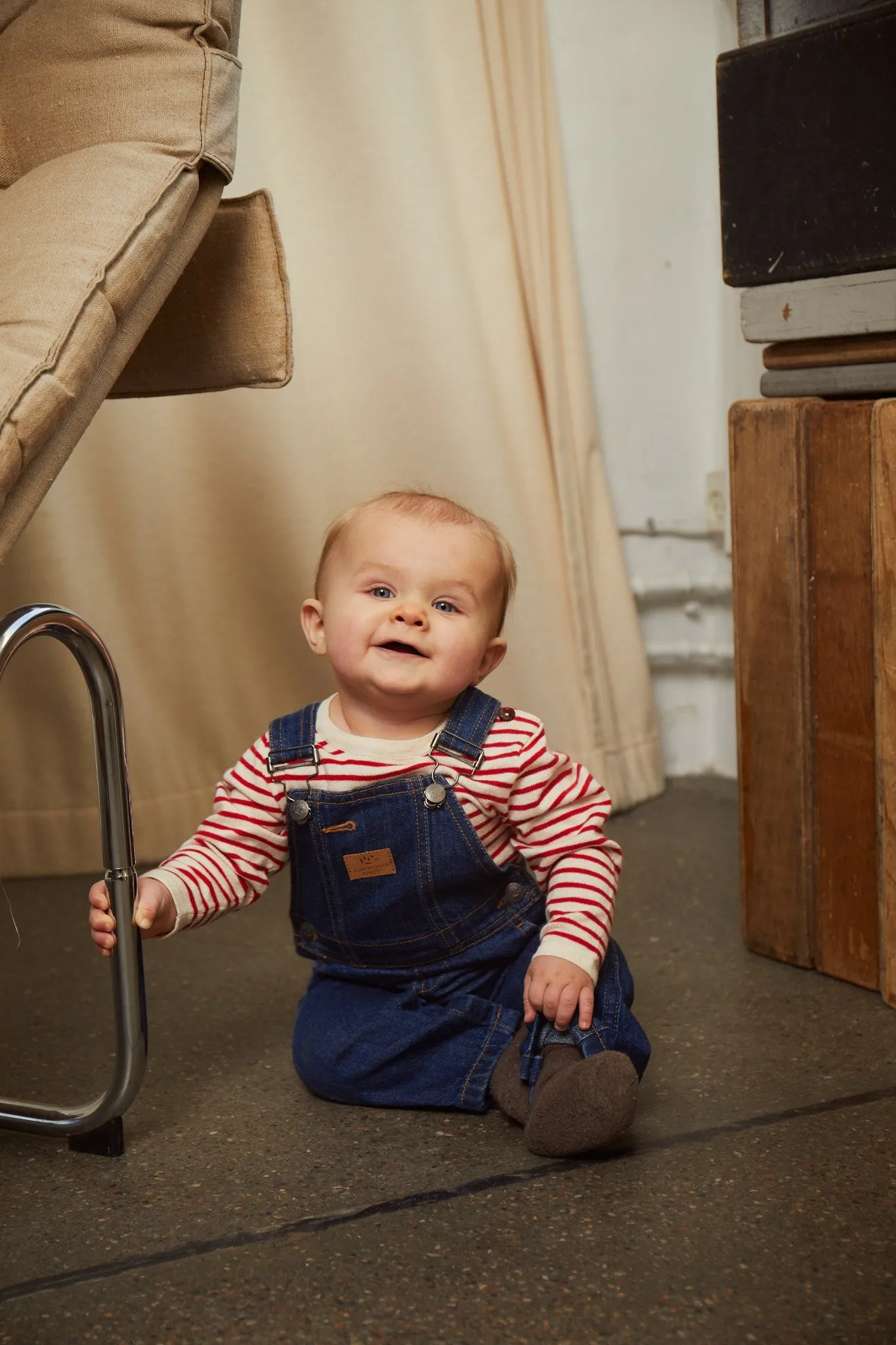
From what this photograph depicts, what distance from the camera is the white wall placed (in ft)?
6.10

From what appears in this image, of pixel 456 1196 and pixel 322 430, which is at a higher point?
pixel 322 430

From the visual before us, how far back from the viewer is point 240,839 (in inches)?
42.8

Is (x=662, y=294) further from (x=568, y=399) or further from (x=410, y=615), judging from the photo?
(x=410, y=615)

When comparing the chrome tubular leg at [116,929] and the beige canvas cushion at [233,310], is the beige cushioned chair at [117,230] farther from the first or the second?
the chrome tubular leg at [116,929]

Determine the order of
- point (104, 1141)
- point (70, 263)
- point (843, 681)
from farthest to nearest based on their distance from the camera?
1. point (843, 681)
2. point (104, 1141)
3. point (70, 263)

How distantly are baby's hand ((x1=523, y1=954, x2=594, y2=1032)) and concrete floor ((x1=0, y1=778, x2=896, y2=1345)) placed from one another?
10 cm

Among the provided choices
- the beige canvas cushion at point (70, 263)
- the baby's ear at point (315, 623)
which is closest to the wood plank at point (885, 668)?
the baby's ear at point (315, 623)

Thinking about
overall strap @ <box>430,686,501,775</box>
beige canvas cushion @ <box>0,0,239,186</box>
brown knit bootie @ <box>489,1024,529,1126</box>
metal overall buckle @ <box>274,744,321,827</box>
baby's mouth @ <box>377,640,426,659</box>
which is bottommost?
brown knit bootie @ <box>489,1024,529,1126</box>

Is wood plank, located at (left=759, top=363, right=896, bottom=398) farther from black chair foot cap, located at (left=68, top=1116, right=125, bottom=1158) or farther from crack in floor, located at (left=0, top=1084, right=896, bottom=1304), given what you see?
black chair foot cap, located at (left=68, top=1116, right=125, bottom=1158)

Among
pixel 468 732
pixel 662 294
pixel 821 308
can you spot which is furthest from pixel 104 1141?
pixel 662 294

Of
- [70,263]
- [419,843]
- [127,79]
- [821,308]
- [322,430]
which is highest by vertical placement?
[127,79]

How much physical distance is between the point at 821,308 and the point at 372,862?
0.60 meters

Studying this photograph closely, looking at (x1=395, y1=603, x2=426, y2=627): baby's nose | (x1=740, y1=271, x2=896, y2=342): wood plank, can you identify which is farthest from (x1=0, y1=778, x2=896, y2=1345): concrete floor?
(x1=740, y1=271, x2=896, y2=342): wood plank

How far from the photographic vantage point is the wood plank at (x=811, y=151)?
1.11 metres
